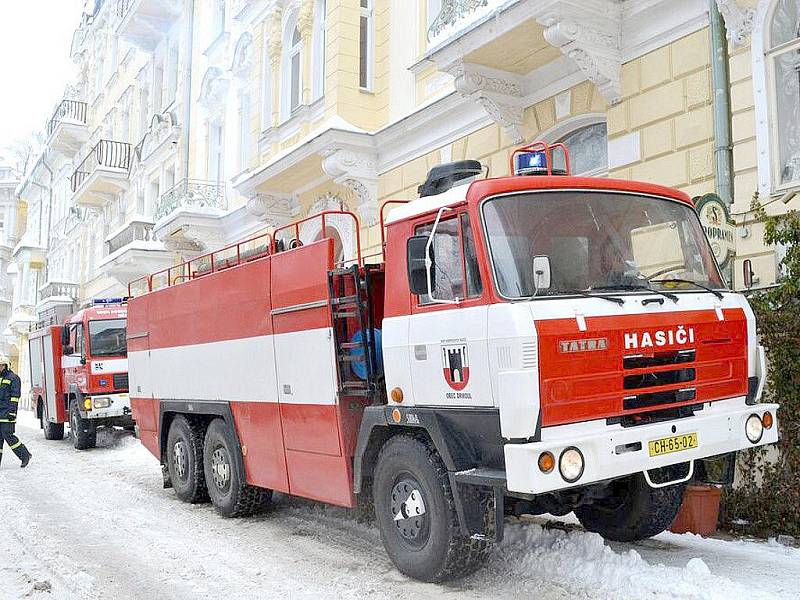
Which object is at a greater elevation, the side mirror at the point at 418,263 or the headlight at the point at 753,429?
the side mirror at the point at 418,263

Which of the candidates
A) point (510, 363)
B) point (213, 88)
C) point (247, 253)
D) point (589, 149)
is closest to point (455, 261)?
point (510, 363)

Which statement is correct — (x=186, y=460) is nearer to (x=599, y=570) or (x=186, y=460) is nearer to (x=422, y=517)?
(x=422, y=517)

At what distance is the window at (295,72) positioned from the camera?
633 inches

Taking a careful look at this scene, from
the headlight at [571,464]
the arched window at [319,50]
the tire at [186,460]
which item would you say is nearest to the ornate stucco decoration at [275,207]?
the arched window at [319,50]

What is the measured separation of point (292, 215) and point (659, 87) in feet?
30.4

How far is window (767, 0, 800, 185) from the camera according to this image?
292 inches

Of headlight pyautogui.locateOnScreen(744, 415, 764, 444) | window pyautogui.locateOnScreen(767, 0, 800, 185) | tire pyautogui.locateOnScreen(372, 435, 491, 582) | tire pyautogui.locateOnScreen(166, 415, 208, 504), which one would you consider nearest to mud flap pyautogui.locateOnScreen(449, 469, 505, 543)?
tire pyautogui.locateOnScreen(372, 435, 491, 582)

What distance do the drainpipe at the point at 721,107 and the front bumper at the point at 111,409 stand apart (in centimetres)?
1099

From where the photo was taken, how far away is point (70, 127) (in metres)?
37.3

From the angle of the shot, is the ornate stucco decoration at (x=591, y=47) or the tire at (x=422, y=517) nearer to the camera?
the tire at (x=422, y=517)

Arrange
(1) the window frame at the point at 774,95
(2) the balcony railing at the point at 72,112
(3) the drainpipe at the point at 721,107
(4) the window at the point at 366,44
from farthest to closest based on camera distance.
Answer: (2) the balcony railing at the point at 72,112, (4) the window at the point at 366,44, (3) the drainpipe at the point at 721,107, (1) the window frame at the point at 774,95

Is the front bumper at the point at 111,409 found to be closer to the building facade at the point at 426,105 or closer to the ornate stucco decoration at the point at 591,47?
the building facade at the point at 426,105

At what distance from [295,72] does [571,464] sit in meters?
13.7

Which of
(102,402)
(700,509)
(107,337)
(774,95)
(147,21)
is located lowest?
(700,509)
